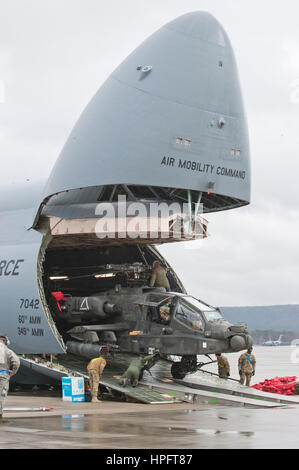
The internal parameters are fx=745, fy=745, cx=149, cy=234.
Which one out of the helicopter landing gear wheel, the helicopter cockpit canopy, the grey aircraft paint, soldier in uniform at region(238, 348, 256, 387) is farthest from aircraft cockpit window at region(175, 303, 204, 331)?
the grey aircraft paint

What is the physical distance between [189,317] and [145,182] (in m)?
4.02

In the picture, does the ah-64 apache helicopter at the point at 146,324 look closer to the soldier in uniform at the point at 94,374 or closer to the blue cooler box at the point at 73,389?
the blue cooler box at the point at 73,389

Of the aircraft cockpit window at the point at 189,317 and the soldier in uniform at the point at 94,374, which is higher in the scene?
the aircraft cockpit window at the point at 189,317

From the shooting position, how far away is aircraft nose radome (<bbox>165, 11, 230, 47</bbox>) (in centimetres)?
2075

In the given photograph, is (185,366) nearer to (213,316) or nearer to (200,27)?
(213,316)

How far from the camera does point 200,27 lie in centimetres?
2081

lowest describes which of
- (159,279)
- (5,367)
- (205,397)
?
(205,397)

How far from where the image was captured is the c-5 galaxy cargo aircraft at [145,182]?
20438 millimetres

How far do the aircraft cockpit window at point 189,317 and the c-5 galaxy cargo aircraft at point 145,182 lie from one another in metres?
0.03

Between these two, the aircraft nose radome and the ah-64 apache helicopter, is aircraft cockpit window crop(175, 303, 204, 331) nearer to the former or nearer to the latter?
the ah-64 apache helicopter

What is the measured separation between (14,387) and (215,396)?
7.95 meters

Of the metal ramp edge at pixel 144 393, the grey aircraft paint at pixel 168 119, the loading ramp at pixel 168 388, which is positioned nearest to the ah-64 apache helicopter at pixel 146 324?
the loading ramp at pixel 168 388

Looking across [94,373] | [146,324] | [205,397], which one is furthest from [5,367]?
[146,324]

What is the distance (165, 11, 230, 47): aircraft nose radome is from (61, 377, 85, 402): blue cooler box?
9907 millimetres
